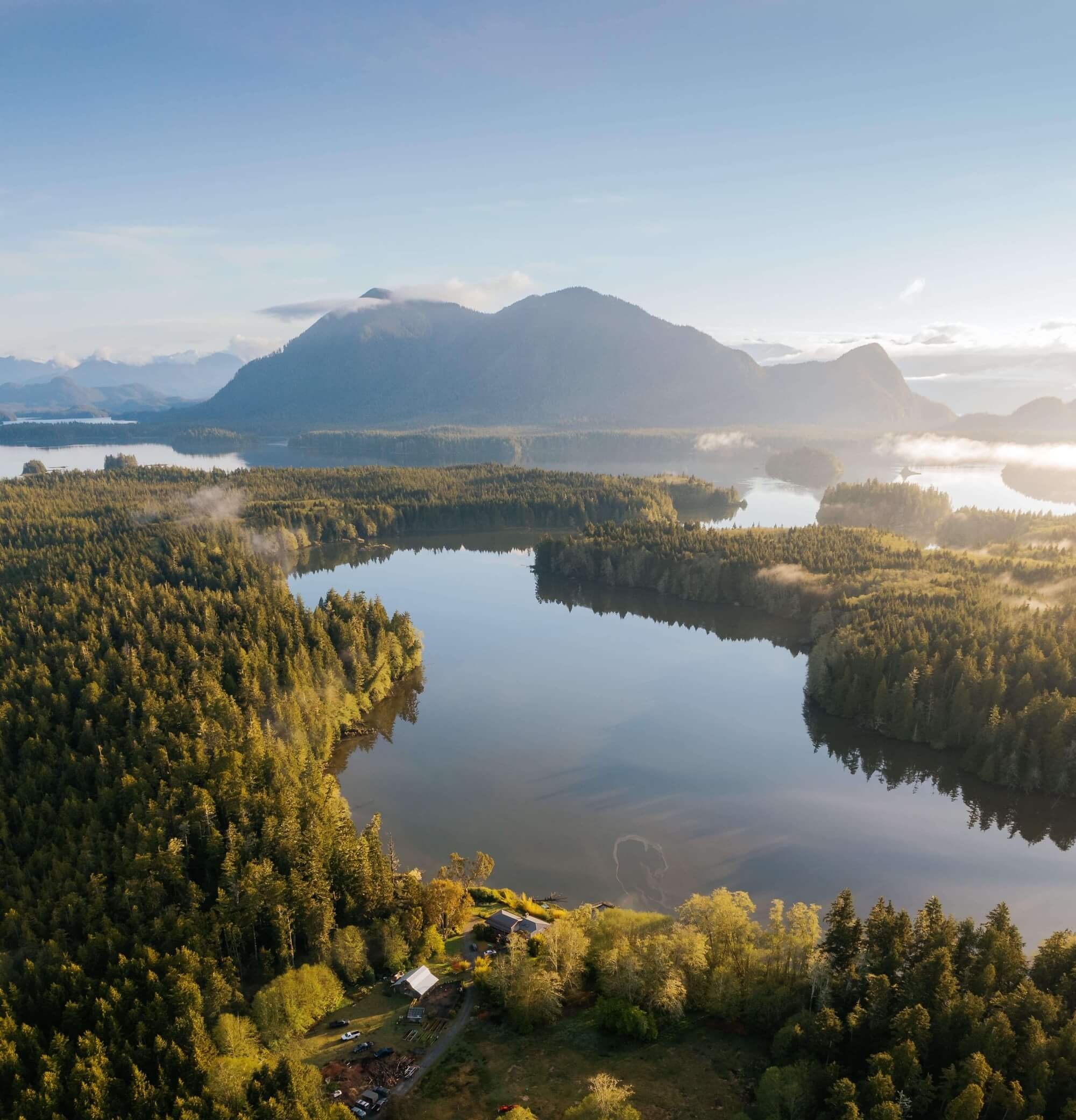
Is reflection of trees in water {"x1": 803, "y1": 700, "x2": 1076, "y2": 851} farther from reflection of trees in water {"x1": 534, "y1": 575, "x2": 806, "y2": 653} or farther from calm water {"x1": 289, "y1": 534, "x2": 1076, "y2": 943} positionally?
reflection of trees in water {"x1": 534, "y1": 575, "x2": 806, "y2": 653}

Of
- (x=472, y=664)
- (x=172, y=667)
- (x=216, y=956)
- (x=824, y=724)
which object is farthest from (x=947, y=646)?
(x=172, y=667)

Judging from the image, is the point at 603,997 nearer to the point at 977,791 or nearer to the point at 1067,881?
the point at 1067,881

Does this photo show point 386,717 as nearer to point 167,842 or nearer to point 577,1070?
point 167,842

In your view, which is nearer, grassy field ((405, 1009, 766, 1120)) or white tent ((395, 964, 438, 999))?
grassy field ((405, 1009, 766, 1120))

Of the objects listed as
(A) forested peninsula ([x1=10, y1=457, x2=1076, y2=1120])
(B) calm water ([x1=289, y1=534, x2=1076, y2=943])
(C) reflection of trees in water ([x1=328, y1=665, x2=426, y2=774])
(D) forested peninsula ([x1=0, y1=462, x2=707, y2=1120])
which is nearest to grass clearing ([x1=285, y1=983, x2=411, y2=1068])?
(A) forested peninsula ([x1=10, y1=457, x2=1076, y2=1120])

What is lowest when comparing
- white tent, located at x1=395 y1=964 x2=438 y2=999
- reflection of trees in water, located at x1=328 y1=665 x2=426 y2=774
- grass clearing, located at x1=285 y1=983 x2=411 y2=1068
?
grass clearing, located at x1=285 y1=983 x2=411 y2=1068

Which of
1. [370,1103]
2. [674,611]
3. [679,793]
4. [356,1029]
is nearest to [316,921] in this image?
[356,1029]
